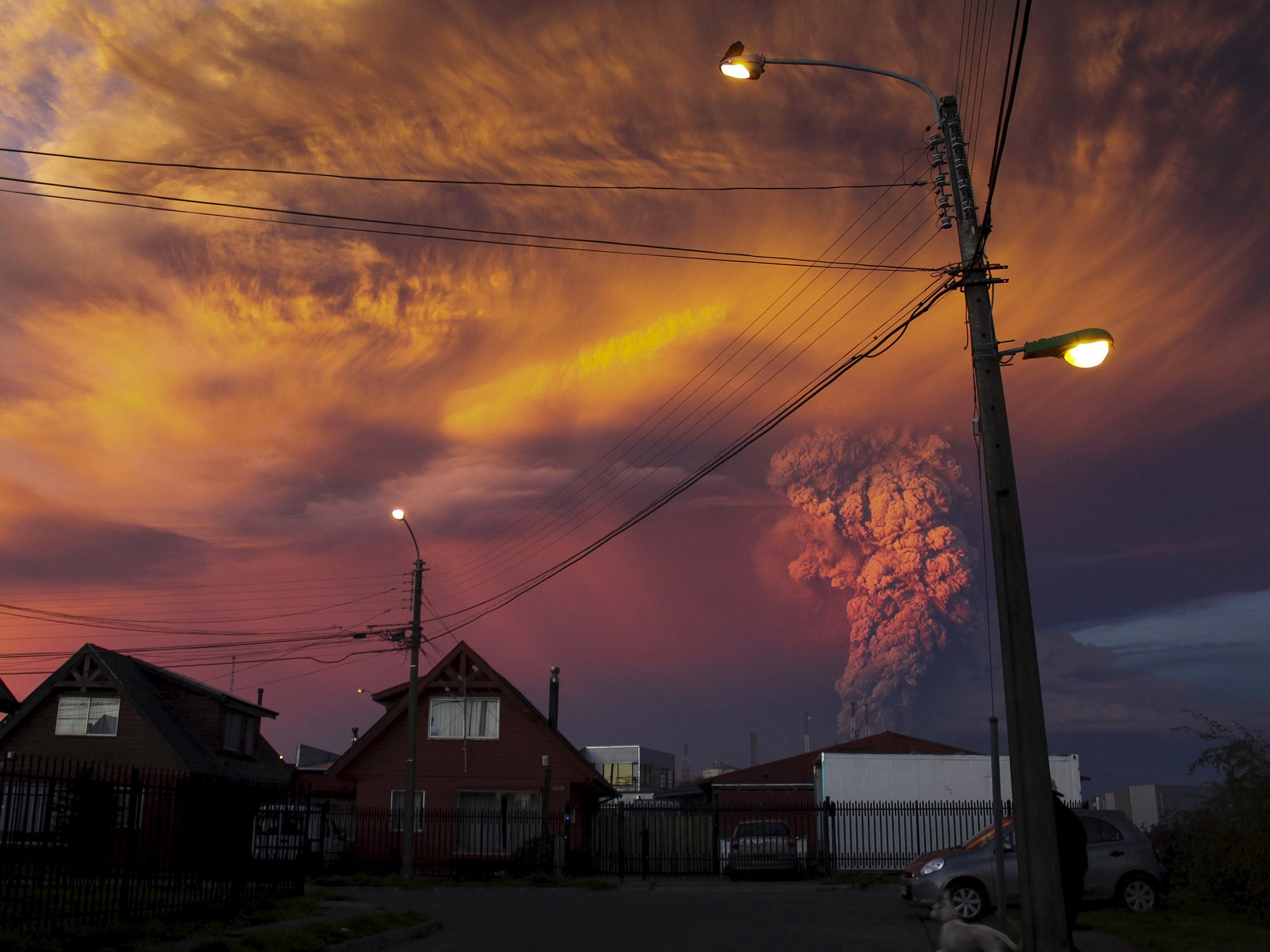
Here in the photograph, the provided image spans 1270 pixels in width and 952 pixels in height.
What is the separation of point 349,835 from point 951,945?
35.3 meters

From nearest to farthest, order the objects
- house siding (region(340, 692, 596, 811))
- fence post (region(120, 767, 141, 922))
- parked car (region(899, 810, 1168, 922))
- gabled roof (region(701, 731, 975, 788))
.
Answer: fence post (region(120, 767, 141, 922)), parked car (region(899, 810, 1168, 922)), house siding (region(340, 692, 596, 811)), gabled roof (region(701, 731, 975, 788))

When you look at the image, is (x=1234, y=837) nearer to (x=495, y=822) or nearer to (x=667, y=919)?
(x=667, y=919)

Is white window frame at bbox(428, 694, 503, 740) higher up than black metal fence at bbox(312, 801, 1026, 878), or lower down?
higher up

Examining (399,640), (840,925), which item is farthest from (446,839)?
(840,925)

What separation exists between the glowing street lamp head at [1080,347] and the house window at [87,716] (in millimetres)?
36390

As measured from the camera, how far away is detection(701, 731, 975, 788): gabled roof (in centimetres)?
6144

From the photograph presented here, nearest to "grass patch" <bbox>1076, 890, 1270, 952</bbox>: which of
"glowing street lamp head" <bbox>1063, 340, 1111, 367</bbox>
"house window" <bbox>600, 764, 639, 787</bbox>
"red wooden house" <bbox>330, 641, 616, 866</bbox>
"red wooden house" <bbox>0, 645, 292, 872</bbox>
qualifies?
"glowing street lamp head" <bbox>1063, 340, 1111, 367</bbox>

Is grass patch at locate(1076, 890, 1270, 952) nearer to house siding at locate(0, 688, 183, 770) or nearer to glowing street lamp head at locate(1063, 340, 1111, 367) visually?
glowing street lamp head at locate(1063, 340, 1111, 367)

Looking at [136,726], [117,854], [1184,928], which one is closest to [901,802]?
[1184,928]

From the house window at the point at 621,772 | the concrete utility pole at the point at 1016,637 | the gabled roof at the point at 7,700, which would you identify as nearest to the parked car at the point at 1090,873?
the concrete utility pole at the point at 1016,637

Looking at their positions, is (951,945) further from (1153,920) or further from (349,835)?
(349,835)

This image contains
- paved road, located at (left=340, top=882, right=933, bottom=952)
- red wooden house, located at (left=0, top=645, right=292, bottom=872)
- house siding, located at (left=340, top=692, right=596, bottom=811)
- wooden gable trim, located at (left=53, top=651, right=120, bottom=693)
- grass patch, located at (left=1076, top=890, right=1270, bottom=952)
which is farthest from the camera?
house siding, located at (left=340, top=692, right=596, bottom=811)

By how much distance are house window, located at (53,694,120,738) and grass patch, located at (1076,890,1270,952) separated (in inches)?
1291

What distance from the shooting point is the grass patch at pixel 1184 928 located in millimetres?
13125
